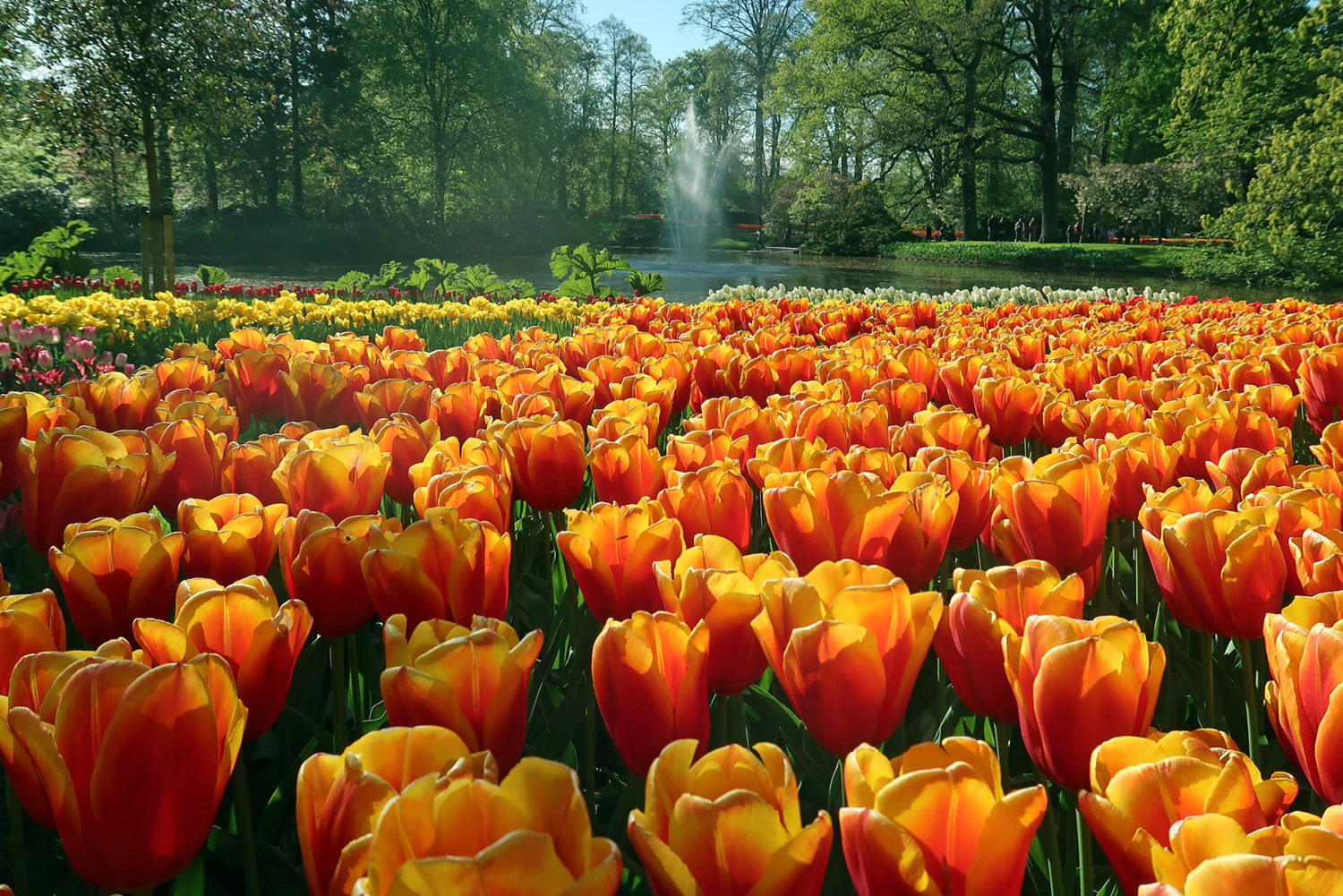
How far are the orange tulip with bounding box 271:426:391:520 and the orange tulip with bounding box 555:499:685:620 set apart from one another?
431 mm

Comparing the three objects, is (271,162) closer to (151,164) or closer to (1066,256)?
(151,164)

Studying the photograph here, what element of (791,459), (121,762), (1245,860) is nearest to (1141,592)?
(791,459)

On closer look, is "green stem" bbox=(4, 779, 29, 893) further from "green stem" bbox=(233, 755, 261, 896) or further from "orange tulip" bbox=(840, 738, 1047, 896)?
"orange tulip" bbox=(840, 738, 1047, 896)

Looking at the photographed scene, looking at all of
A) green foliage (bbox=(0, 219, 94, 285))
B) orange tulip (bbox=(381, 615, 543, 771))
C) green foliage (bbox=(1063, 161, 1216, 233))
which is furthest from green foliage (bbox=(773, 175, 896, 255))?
orange tulip (bbox=(381, 615, 543, 771))

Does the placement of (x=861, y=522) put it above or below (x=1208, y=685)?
above

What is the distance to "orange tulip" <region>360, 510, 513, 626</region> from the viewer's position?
0.96 m

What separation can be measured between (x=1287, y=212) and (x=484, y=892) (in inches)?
867

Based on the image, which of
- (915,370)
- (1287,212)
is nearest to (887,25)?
(1287,212)

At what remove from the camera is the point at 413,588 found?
0.97m

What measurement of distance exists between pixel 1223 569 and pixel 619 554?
66 centimetres

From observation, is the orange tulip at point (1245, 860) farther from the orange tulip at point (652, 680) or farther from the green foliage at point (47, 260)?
the green foliage at point (47, 260)

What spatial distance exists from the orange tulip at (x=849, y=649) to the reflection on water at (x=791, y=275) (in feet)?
56.2

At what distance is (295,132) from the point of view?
104 feet

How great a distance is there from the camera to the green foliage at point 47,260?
12.7m
